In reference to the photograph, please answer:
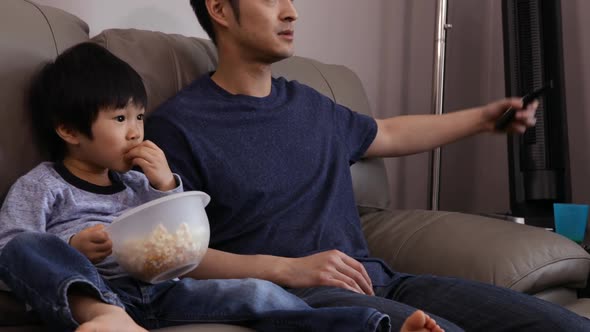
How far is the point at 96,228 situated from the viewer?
1128 mm

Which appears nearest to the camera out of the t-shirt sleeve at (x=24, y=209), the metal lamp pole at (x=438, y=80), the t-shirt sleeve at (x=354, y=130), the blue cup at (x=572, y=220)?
the t-shirt sleeve at (x=24, y=209)

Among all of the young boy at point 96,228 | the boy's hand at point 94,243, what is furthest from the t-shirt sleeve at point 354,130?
the boy's hand at point 94,243

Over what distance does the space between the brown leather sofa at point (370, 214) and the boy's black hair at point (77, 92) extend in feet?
0.09

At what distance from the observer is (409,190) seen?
276 cm

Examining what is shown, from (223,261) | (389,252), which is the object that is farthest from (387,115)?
(223,261)

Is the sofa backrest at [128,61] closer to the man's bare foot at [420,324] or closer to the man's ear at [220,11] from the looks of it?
the man's ear at [220,11]

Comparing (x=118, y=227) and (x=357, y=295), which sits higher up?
(x=118, y=227)

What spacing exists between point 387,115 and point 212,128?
1277mm

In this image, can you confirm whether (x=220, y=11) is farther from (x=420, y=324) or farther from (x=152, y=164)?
(x=420, y=324)

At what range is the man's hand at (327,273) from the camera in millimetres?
1332

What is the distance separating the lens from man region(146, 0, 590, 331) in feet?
4.34

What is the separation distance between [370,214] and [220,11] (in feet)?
2.00

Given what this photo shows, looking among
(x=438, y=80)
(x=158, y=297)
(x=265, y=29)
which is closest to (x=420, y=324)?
(x=158, y=297)

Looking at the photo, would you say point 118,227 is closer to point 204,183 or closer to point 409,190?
point 204,183
